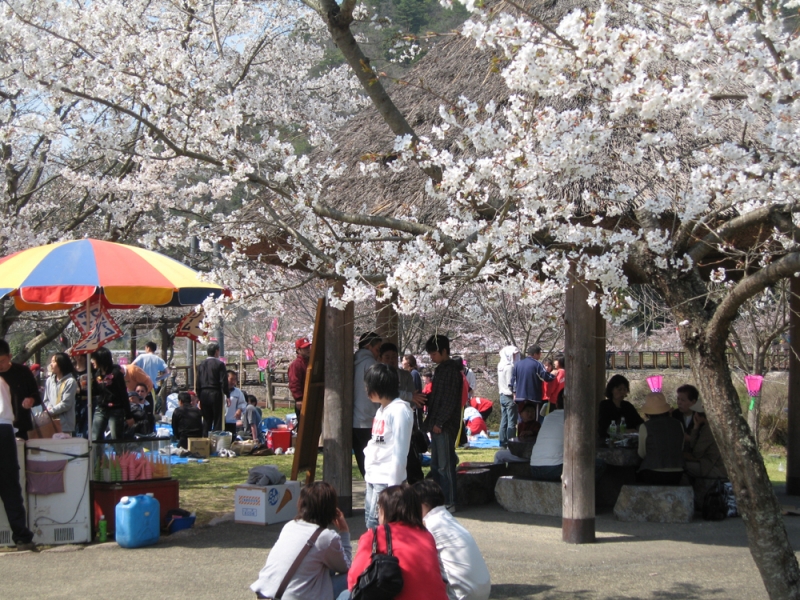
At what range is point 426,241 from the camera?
506 cm

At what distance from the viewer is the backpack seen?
26.5 ft

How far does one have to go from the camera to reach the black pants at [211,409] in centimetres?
1372

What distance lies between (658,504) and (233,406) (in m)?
9.03

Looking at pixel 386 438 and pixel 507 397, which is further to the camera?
pixel 507 397

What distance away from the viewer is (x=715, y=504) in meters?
8.08

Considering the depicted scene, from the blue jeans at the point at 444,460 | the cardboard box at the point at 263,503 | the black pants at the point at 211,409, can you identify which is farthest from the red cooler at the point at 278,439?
the blue jeans at the point at 444,460

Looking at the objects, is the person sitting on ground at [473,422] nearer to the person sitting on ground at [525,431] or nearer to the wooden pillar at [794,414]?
the person sitting on ground at [525,431]

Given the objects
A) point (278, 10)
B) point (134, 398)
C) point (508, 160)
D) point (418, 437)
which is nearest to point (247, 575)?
point (418, 437)

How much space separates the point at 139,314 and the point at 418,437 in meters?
16.6

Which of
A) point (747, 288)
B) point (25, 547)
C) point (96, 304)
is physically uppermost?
point (96, 304)

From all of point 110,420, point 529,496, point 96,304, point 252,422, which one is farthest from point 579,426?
point 252,422

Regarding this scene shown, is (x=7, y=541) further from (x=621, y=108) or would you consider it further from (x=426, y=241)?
(x=621, y=108)

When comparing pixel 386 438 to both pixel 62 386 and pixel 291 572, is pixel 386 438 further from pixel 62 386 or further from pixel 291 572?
pixel 62 386

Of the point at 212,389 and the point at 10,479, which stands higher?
the point at 212,389
